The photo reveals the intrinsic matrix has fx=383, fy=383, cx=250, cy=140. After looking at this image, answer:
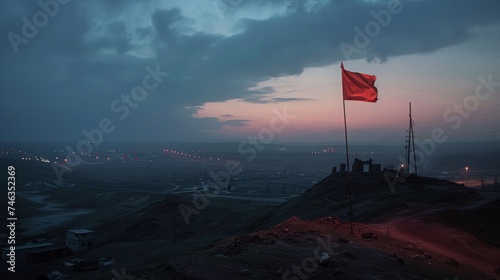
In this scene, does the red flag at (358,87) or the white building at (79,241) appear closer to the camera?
the red flag at (358,87)

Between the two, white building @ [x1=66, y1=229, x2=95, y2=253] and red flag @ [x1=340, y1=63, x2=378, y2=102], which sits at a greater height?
red flag @ [x1=340, y1=63, x2=378, y2=102]

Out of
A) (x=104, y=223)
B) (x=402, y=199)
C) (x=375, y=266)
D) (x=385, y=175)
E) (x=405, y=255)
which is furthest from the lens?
(x=104, y=223)

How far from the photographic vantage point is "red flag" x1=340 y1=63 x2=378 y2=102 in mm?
15797

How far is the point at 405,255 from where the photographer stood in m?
14.5

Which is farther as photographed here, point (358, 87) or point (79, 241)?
point (79, 241)

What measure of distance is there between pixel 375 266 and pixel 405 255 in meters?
3.65

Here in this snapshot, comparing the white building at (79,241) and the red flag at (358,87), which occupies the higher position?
the red flag at (358,87)

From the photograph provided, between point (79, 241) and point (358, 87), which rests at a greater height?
point (358, 87)

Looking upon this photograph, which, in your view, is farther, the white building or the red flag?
the white building

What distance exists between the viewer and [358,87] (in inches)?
627

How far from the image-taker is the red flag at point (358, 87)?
622 inches

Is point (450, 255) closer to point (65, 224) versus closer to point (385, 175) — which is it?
point (385, 175)

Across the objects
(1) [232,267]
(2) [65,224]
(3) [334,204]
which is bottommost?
(2) [65,224]

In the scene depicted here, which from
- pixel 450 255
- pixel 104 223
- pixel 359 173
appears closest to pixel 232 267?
pixel 450 255
